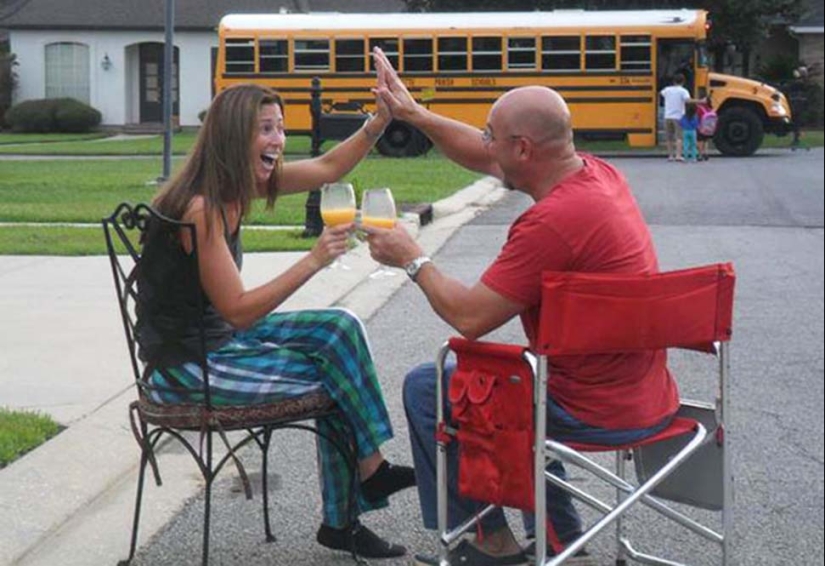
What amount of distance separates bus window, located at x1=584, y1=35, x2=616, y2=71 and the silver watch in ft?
19.2

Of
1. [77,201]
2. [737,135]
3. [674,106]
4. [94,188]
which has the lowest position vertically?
[77,201]

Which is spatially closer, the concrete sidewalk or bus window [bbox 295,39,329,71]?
the concrete sidewalk

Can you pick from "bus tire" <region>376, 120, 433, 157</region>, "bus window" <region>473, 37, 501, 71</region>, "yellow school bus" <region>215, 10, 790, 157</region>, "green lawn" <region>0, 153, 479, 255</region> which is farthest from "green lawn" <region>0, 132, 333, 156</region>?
"bus tire" <region>376, 120, 433, 157</region>

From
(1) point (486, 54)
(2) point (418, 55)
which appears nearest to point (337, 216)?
(2) point (418, 55)

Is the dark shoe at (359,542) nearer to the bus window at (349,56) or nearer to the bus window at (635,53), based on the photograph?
the bus window at (349,56)

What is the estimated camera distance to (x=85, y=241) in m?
11.7

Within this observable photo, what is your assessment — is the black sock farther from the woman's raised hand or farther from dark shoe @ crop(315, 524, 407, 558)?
the woman's raised hand

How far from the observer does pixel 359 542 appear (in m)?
4.77

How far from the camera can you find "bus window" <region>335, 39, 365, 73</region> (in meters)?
8.73

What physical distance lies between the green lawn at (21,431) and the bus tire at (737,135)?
45.2 feet

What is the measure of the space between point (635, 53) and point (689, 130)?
5.28 metres

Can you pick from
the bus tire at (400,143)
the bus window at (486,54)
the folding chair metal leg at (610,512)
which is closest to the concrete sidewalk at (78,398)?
the folding chair metal leg at (610,512)

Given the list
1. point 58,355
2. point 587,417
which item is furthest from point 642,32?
point 587,417

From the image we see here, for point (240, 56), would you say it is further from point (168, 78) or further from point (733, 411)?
point (733, 411)
